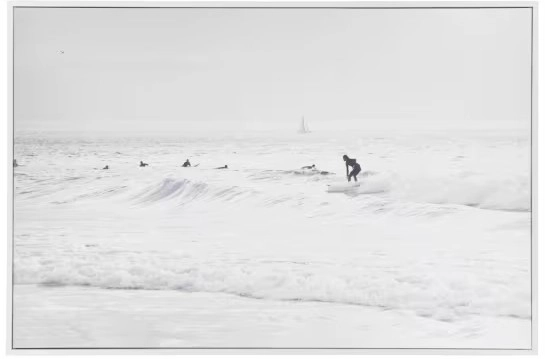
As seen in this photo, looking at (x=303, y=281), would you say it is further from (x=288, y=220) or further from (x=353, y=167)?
(x=353, y=167)

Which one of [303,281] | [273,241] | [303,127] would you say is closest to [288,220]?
[273,241]

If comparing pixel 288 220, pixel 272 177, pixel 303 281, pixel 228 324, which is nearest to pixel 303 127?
pixel 272 177

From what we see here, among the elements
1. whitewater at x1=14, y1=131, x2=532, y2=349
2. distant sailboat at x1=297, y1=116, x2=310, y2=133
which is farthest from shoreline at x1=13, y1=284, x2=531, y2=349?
distant sailboat at x1=297, y1=116, x2=310, y2=133

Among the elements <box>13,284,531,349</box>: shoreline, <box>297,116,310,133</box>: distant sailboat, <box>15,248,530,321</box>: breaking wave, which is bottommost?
<box>13,284,531,349</box>: shoreline

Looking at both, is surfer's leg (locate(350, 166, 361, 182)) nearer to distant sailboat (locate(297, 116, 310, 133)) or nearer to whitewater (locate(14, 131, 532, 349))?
whitewater (locate(14, 131, 532, 349))

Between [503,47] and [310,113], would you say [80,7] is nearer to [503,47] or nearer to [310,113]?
[310,113]

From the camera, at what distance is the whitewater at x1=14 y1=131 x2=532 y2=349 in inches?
82.4

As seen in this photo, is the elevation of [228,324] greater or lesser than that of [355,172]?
lesser

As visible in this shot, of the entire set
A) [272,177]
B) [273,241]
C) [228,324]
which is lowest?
[228,324]

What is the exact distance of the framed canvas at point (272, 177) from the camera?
2100 millimetres

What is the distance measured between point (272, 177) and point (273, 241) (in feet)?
0.86

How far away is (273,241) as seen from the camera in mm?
2133

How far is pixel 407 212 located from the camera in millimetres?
2145

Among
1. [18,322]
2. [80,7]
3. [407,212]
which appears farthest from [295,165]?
[18,322]
